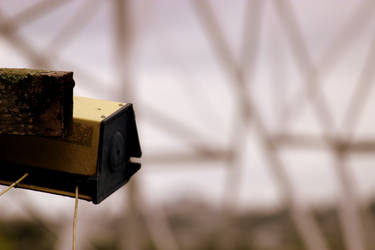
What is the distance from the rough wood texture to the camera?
1243 mm

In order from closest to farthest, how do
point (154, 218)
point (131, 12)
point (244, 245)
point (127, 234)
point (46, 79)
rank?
point (46, 79)
point (131, 12)
point (127, 234)
point (154, 218)
point (244, 245)

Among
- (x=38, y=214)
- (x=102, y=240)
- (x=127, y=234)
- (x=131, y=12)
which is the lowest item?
(x=102, y=240)

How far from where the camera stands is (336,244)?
516cm

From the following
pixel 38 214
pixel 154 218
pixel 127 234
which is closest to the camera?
pixel 127 234

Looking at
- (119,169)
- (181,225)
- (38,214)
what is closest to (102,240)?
(181,225)

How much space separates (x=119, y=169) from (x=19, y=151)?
0.20 meters

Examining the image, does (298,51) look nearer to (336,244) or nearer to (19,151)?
(19,151)

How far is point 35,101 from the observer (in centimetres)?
125

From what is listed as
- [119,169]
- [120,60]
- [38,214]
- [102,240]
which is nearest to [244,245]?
[102,240]

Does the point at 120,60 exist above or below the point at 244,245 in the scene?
above

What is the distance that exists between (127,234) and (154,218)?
0.53 meters

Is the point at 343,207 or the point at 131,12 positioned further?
the point at 343,207

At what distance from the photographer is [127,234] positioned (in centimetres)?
288

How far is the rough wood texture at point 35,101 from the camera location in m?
1.24
